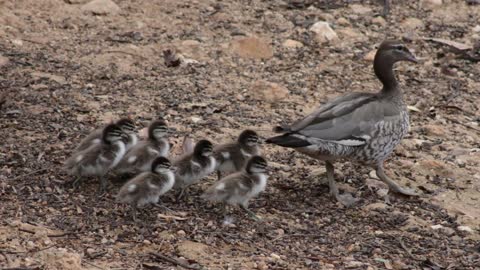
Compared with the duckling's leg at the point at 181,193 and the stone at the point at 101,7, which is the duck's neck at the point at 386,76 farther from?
the stone at the point at 101,7

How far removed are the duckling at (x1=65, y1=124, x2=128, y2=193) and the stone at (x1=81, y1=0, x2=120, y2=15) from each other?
4.06 metres

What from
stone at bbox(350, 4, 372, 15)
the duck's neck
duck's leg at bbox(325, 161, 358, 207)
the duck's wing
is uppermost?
the duck's neck

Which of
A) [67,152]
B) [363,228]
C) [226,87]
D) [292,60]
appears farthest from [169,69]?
[363,228]

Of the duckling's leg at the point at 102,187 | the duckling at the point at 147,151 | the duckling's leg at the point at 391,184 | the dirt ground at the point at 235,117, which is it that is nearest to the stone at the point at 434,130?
the dirt ground at the point at 235,117

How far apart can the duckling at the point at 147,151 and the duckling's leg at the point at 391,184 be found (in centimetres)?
191

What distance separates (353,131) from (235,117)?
1778 mm

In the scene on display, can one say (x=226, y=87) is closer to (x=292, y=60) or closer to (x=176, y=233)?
(x=292, y=60)

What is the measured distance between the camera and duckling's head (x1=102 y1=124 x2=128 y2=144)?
839cm

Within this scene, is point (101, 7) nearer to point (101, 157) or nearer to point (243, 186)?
point (101, 157)

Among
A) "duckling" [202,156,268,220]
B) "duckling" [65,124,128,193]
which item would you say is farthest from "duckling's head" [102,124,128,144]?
"duckling" [202,156,268,220]

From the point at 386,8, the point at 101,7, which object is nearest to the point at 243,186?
the point at 101,7

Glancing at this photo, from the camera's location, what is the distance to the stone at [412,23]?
13041mm

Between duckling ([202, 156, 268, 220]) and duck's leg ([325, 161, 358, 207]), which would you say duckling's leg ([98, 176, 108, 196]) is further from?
duck's leg ([325, 161, 358, 207])

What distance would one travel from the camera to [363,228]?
830cm
